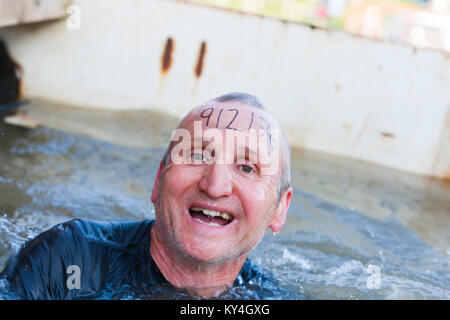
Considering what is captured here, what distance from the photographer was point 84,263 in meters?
2.44

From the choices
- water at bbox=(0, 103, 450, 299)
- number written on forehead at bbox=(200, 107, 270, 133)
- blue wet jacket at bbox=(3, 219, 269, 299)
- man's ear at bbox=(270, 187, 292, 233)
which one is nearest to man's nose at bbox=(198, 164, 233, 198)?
number written on forehead at bbox=(200, 107, 270, 133)

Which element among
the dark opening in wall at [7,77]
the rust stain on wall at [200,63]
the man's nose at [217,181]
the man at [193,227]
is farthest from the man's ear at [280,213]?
the dark opening in wall at [7,77]

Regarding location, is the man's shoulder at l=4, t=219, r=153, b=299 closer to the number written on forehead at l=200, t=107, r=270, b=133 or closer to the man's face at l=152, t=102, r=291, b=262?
the man's face at l=152, t=102, r=291, b=262

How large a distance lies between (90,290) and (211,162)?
0.73 m

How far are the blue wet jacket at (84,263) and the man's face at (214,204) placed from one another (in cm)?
20

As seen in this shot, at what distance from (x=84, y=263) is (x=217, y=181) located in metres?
0.64

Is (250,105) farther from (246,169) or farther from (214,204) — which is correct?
(214,204)

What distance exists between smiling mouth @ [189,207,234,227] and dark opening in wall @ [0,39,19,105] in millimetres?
4350

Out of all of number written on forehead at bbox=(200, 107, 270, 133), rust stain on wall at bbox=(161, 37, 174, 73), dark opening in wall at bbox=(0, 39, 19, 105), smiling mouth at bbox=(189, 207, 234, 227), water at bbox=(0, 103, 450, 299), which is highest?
number written on forehead at bbox=(200, 107, 270, 133)

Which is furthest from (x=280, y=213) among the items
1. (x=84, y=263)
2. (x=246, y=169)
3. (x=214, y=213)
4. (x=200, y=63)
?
(x=200, y=63)

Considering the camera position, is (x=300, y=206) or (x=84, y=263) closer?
(x=84, y=263)

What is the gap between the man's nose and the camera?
2.40 m

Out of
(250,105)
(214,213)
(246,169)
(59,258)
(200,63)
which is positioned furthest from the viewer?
(200,63)

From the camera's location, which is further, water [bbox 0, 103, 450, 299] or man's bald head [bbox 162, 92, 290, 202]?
water [bbox 0, 103, 450, 299]
